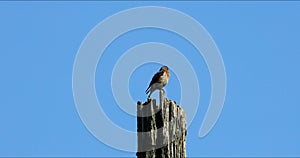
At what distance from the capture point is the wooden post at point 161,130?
901 centimetres

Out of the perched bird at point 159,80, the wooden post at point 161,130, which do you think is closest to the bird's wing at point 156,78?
the perched bird at point 159,80

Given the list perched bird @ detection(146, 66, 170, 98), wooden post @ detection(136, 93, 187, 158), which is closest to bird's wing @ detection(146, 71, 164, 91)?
perched bird @ detection(146, 66, 170, 98)

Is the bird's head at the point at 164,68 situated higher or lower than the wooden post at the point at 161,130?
higher

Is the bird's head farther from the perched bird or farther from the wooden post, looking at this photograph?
the wooden post

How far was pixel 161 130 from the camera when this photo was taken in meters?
9.06

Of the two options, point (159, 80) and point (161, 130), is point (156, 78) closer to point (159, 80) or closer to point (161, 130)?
point (159, 80)

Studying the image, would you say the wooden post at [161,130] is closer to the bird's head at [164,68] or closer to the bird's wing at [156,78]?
the bird's wing at [156,78]

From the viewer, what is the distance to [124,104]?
12.6m

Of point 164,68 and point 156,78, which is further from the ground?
point 164,68

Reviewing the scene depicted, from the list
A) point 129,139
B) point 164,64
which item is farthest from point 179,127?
point 164,64

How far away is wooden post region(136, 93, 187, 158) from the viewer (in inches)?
355

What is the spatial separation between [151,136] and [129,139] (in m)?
1.32

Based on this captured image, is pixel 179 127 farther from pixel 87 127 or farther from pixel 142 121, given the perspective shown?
pixel 87 127

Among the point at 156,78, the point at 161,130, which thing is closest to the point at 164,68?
the point at 156,78
